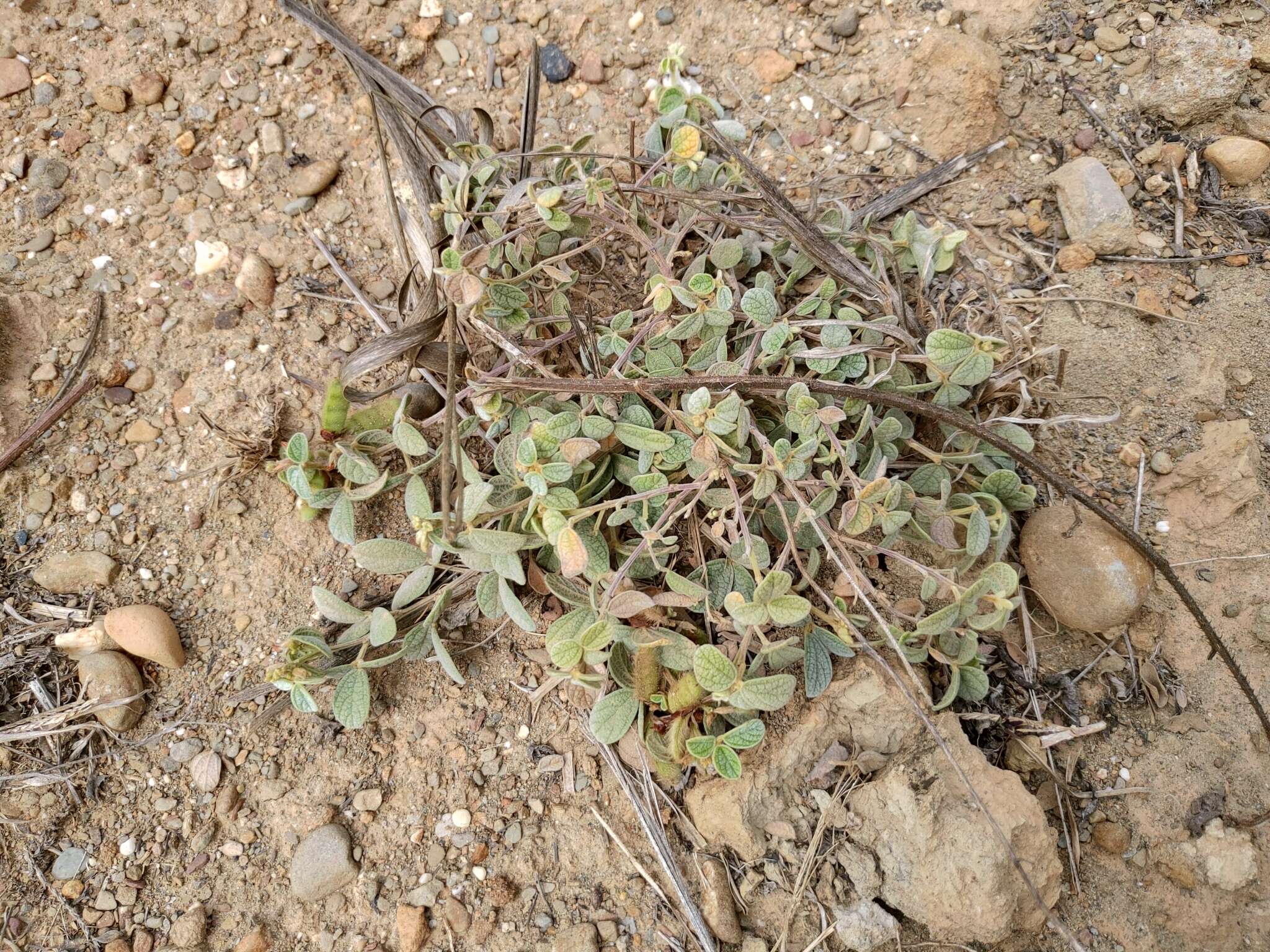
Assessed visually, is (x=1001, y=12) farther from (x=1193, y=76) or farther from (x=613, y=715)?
(x=613, y=715)

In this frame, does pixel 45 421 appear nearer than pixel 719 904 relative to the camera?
No

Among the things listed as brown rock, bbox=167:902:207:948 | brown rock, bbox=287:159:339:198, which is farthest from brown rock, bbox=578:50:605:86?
brown rock, bbox=167:902:207:948

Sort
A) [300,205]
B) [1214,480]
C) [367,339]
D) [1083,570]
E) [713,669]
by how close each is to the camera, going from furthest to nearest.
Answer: [300,205], [367,339], [1214,480], [1083,570], [713,669]

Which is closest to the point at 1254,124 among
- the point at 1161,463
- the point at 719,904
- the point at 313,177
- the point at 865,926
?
the point at 1161,463

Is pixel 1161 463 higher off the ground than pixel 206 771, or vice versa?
pixel 206 771

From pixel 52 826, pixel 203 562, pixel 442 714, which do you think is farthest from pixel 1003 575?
pixel 52 826
